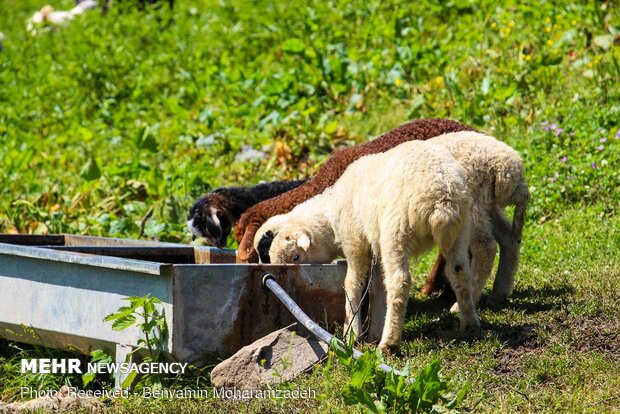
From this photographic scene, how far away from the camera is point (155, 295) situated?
5898mm

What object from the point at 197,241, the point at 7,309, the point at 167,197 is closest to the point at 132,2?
the point at 167,197

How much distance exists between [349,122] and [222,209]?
3792 millimetres

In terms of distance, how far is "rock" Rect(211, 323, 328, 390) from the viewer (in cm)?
568

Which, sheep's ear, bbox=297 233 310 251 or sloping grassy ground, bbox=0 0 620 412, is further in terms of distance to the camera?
sheep's ear, bbox=297 233 310 251

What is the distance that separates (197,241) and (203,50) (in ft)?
22.4

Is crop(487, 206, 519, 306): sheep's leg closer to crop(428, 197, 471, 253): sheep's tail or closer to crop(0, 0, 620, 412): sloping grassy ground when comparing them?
crop(0, 0, 620, 412): sloping grassy ground

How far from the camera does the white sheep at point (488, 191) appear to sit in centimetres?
669

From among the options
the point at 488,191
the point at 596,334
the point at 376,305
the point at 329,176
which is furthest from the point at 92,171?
the point at 596,334

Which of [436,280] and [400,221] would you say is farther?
[436,280]

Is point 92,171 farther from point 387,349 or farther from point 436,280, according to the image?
point 387,349

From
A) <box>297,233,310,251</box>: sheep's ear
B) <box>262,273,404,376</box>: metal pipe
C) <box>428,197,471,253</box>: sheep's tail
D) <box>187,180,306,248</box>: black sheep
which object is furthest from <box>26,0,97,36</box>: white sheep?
<box>428,197,471,253</box>: sheep's tail

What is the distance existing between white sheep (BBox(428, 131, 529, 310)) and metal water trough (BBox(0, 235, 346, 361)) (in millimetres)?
947

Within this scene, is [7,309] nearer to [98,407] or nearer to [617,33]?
[98,407]

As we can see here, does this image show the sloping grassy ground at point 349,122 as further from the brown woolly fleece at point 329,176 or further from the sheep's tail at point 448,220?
the brown woolly fleece at point 329,176
